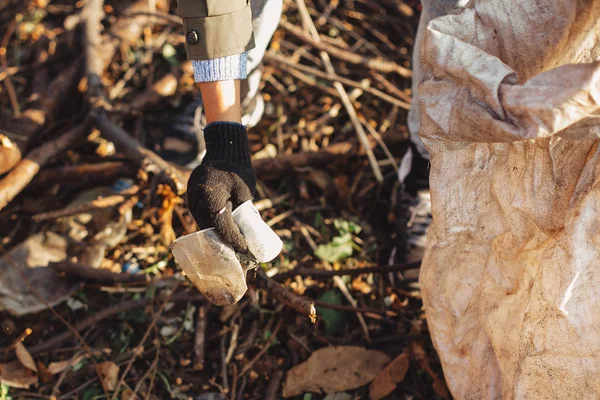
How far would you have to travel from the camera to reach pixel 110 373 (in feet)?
5.48

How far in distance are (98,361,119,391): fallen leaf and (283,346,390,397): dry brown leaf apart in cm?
48

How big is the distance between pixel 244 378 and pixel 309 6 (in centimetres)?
181

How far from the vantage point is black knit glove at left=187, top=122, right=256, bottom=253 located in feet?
3.91

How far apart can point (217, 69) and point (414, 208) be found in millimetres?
887

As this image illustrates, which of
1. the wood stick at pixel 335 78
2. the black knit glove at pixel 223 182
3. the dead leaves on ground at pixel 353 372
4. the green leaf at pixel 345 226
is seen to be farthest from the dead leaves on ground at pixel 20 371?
the wood stick at pixel 335 78

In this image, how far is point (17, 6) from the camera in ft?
8.75

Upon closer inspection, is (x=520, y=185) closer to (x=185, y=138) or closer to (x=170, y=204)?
(x=170, y=204)

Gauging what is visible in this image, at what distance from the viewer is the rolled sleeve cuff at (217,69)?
1.32 m

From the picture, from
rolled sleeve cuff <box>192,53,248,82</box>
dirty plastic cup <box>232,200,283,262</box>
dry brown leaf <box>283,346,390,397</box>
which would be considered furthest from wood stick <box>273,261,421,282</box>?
rolled sleeve cuff <box>192,53,248,82</box>

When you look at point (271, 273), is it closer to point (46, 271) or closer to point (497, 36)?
point (46, 271)

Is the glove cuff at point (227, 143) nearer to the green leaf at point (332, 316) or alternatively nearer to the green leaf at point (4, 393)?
the green leaf at point (332, 316)

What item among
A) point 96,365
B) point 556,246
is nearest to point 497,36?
point 556,246

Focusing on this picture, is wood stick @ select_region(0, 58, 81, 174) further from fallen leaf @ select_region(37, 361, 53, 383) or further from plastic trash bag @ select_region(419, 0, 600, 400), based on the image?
plastic trash bag @ select_region(419, 0, 600, 400)

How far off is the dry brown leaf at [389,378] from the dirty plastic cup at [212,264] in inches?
24.2
